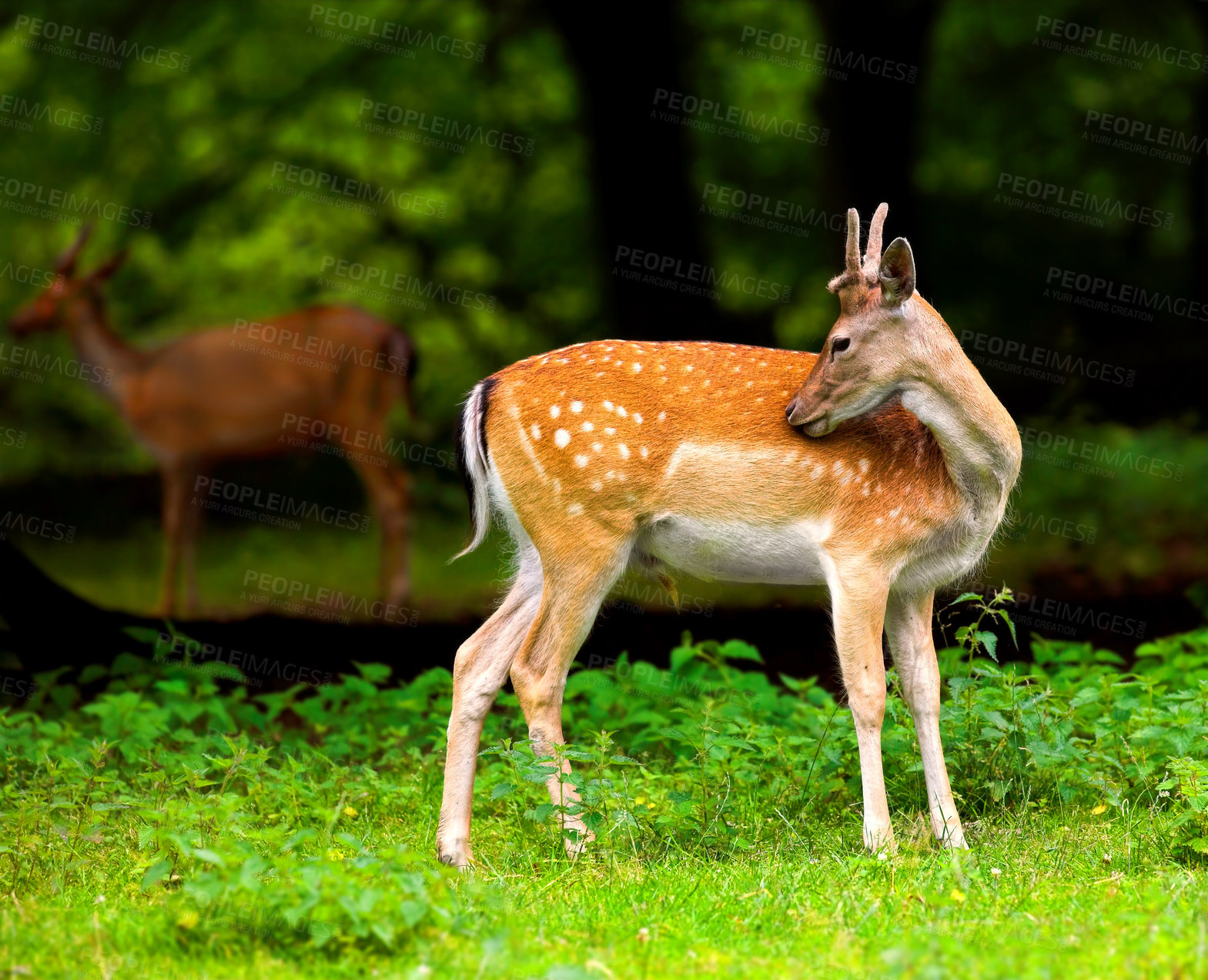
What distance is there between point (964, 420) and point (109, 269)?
7867mm

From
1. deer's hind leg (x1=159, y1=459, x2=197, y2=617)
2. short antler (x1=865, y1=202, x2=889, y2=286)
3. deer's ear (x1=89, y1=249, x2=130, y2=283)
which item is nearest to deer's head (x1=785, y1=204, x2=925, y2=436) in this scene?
short antler (x1=865, y1=202, x2=889, y2=286)

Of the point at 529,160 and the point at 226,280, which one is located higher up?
the point at 529,160

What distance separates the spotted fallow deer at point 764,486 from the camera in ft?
17.8

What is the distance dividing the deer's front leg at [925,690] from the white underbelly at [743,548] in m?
0.36

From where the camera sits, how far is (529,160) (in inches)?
603

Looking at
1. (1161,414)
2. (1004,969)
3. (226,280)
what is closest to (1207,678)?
(1004,969)

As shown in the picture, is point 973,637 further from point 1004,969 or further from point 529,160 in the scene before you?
point 529,160

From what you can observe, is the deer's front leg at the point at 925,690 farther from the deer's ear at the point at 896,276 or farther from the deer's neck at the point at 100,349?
the deer's neck at the point at 100,349

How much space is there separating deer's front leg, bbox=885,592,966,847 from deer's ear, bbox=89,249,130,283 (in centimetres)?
719

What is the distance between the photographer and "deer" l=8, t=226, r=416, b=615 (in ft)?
36.7

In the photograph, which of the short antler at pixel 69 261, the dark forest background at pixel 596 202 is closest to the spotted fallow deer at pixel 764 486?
the dark forest background at pixel 596 202

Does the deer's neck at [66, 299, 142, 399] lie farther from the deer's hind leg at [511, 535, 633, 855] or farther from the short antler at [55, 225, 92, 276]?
the deer's hind leg at [511, 535, 633, 855]

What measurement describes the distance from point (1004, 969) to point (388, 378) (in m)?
8.45

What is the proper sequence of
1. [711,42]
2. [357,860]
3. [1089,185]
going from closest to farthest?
[357,860]
[711,42]
[1089,185]
